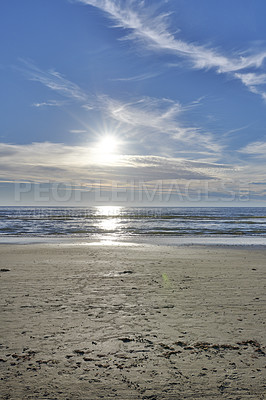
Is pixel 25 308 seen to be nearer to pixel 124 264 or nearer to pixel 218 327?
pixel 218 327

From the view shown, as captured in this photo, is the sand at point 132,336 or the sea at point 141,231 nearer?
the sand at point 132,336

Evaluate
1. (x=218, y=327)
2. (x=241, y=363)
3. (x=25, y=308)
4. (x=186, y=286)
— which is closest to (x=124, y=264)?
(x=186, y=286)

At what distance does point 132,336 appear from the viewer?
5.84 metres

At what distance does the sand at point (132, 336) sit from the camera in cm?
428

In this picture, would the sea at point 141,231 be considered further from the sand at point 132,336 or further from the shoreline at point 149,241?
the sand at point 132,336

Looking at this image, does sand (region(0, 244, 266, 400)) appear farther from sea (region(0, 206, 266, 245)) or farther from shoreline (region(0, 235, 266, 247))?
sea (region(0, 206, 266, 245))

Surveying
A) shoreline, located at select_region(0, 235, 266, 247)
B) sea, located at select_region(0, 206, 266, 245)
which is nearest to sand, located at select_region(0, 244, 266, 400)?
shoreline, located at select_region(0, 235, 266, 247)

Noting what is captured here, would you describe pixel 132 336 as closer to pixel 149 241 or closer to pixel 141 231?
pixel 149 241

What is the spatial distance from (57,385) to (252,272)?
956cm

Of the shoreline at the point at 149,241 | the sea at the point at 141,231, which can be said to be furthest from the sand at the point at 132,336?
the sea at the point at 141,231

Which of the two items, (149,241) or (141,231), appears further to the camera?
(141,231)

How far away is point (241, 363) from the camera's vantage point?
4887 millimetres

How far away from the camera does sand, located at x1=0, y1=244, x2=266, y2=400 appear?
14.0ft

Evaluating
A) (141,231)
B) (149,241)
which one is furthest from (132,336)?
(141,231)
